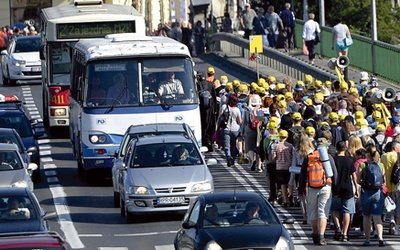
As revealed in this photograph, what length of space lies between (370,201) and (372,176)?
402mm

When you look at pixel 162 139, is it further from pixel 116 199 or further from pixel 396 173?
pixel 396 173

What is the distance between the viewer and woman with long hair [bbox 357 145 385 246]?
74.3 ft

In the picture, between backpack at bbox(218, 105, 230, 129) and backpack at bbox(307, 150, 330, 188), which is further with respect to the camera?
backpack at bbox(218, 105, 230, 129)

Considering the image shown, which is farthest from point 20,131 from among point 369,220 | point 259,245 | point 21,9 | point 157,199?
point 21,9

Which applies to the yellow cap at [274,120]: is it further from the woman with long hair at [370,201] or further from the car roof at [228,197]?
the car roof at [228,197]

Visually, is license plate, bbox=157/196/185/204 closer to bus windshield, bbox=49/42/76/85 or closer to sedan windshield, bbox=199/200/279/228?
sedan windshield, bbox=199/200/279/228

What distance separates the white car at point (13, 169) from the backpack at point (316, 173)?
5698 millimetres

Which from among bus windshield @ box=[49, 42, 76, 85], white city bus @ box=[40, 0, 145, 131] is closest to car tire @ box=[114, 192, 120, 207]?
white city bus @ box=[40, 0, 145, 131]

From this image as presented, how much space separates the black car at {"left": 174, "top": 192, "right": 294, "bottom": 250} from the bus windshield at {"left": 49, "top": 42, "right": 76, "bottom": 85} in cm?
1674

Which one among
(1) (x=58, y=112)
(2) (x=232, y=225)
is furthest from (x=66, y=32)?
(2) (x=232, y=225)

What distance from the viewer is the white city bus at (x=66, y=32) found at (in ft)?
117

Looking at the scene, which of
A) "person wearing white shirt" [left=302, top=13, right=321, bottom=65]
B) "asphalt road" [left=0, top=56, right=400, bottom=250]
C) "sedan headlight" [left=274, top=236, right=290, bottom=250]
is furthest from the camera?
"person wearing white shirt" [left=302, top=13, right=321, bottom=65]

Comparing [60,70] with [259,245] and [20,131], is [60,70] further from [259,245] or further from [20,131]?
[259,245]

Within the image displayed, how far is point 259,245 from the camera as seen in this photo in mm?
18922
